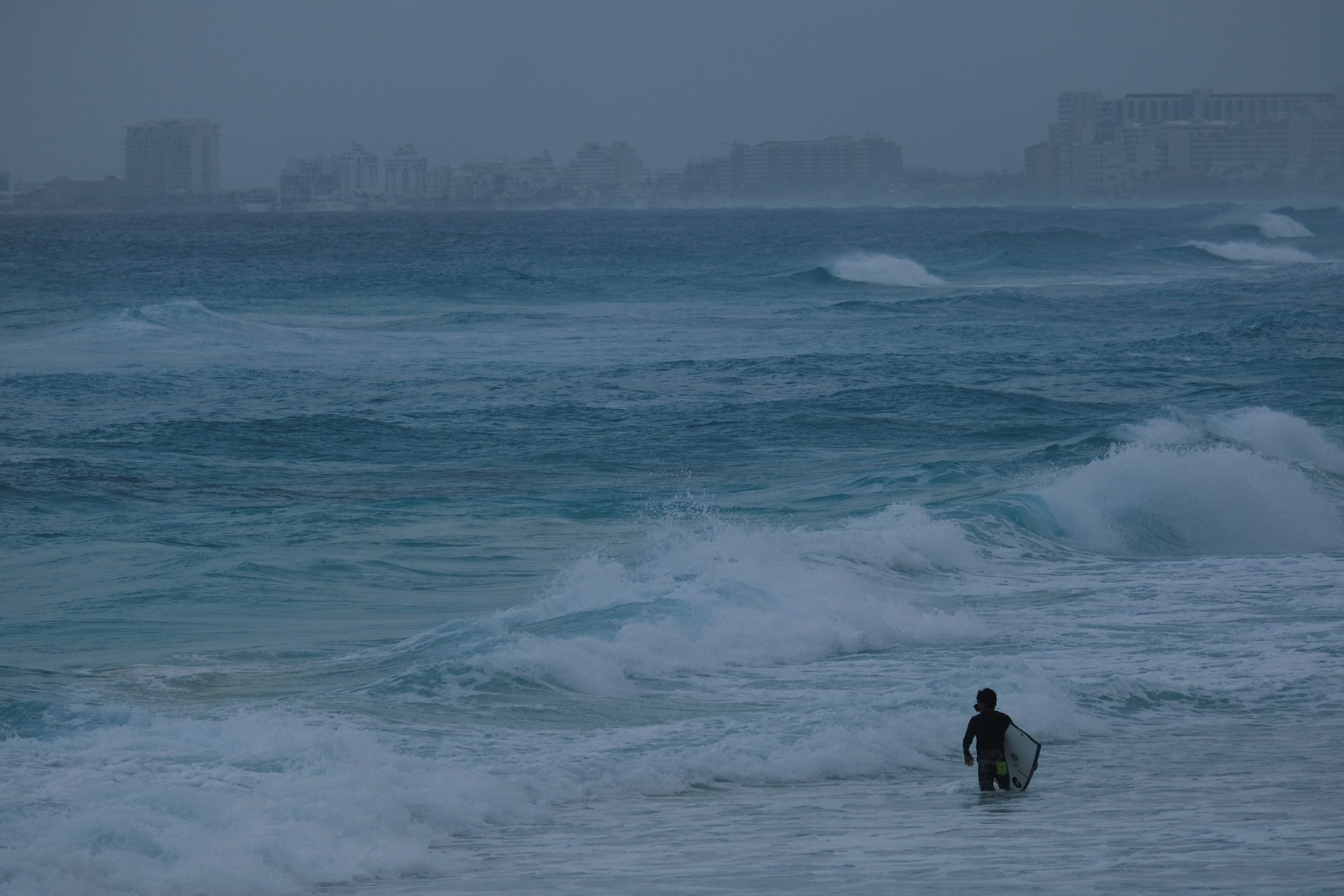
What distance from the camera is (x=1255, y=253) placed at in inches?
2827

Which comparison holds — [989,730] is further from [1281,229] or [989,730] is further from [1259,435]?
[1281,229]

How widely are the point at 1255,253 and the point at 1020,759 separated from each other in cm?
6984

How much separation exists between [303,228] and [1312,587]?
115 meters

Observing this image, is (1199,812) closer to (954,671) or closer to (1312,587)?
(954,671)

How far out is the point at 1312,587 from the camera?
1346cm

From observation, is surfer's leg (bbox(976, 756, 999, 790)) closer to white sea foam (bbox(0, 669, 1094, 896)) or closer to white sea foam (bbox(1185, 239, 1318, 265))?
white sea foam (bbox(0, 669, 1094, 896))

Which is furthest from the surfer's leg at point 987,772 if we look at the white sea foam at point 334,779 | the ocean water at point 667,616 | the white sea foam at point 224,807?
the white sea foam at point 224,807

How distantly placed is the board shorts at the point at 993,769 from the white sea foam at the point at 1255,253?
210 feet

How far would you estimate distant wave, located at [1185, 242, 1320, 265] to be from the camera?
69.2m

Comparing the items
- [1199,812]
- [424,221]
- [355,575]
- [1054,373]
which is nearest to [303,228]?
[424,221]

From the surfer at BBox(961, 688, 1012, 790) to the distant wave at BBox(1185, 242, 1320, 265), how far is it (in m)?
64.0

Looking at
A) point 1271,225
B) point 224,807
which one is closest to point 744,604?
point 224,807

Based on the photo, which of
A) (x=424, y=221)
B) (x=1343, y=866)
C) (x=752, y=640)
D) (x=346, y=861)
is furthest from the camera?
(x=424, y=221)

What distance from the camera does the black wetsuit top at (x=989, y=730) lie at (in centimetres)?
795
